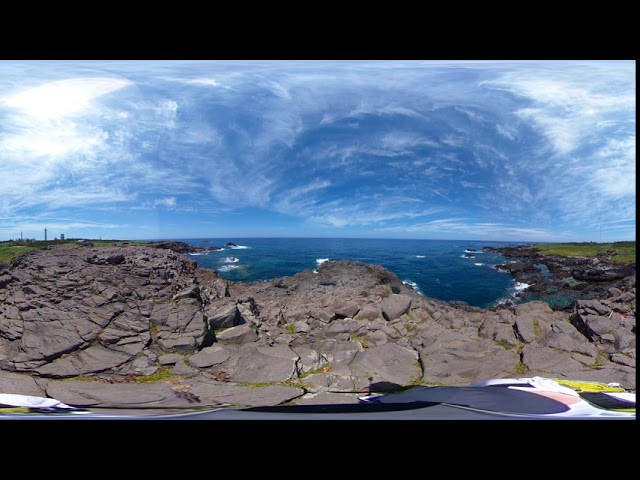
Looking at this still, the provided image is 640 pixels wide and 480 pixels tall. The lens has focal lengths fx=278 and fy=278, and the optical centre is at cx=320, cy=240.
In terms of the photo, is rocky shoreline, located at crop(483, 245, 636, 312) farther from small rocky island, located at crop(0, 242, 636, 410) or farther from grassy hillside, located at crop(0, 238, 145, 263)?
grassy hillside, located at crop(0, 238, 145, 263)

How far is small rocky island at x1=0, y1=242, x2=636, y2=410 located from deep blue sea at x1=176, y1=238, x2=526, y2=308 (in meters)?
0.12

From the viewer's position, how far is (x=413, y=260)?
3158mm

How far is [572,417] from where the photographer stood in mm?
2260

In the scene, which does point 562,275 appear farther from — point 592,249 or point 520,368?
point 520,368

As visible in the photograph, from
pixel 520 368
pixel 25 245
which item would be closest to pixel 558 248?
pixel 520 368

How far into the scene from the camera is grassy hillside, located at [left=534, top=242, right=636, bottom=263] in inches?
122

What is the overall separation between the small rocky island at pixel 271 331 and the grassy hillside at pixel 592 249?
9cm

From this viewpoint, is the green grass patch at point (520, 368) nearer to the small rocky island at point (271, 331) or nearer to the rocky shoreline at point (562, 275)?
the small rocky island at point (271, 331)

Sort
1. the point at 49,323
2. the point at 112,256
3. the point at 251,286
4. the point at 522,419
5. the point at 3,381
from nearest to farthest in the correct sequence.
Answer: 1. the point at 522,419
2. the point at 3,381
3. the point at 49,323
4. the point at 112,256
5. the point at 251,286

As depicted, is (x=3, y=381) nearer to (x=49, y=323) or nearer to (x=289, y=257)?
(x=49, y=323)

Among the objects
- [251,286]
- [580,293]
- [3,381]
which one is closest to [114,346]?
[3,381]

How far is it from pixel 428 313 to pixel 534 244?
148 cm

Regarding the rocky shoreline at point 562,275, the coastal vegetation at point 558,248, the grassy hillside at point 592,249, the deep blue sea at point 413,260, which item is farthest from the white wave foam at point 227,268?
the grassy hillside at point 592,249

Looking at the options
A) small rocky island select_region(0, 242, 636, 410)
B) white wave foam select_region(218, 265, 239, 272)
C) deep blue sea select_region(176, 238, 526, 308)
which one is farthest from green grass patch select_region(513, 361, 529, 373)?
white wave foam select_region(218, 265, 239, 272)
